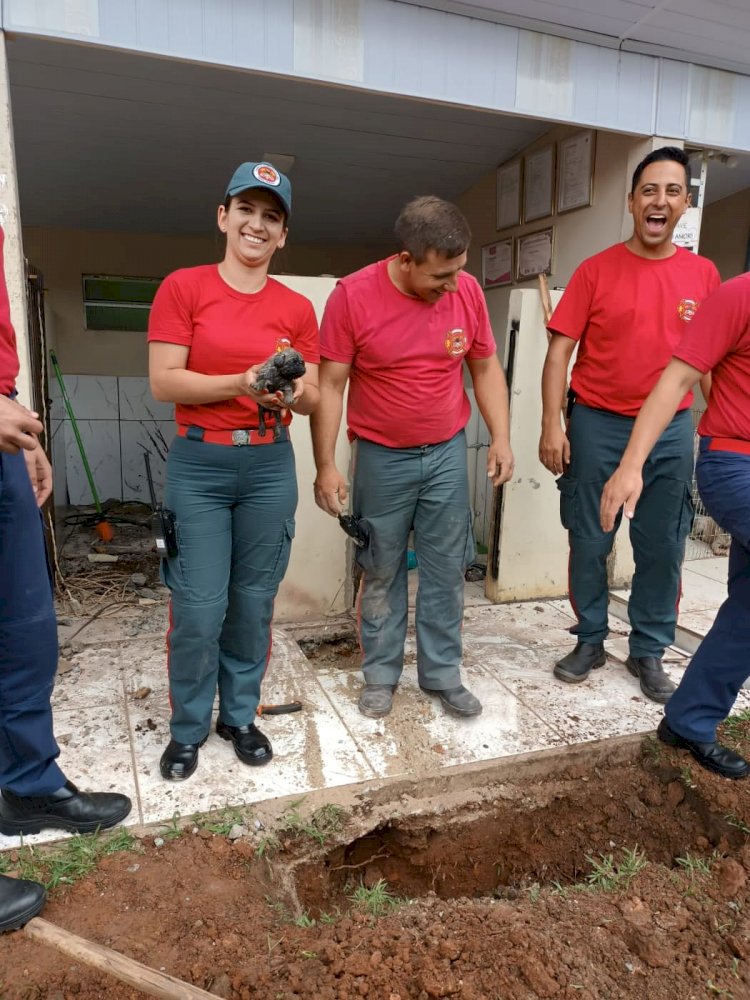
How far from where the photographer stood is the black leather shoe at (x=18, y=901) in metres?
1.74

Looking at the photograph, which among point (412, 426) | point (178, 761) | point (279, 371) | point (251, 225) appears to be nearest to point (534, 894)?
point (178, 761)

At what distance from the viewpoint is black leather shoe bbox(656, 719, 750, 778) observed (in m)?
2.46

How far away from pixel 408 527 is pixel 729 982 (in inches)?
66.4

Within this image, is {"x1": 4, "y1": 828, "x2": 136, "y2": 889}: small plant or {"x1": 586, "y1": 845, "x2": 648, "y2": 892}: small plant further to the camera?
{"x1": 586, "y1": 845, "x2": 648, "y2": 892}: small plant

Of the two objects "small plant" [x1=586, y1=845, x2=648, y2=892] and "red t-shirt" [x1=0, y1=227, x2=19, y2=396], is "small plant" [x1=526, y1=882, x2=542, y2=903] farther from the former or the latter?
"red t-shirt" [x1=0, y1=227, x2=19, y2=396]

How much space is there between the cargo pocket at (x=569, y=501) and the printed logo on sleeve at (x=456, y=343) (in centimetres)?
86

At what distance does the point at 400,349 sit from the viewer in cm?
252

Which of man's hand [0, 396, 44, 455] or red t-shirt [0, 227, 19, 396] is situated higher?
red t-shirt [0, 227, 19, 396]

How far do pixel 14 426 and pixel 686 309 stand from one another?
8.18 feet

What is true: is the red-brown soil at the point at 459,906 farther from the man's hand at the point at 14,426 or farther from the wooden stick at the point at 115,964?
the man's hand at the point at 14,426

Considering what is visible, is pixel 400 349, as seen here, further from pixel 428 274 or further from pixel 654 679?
pixel 654 679

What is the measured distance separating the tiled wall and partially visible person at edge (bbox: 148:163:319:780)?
16.2ft

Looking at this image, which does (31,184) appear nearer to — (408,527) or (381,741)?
(408,527)

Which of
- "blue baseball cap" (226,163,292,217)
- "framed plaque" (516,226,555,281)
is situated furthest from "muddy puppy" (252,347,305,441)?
"framed plaque" (516,226,555,281)
